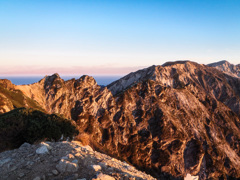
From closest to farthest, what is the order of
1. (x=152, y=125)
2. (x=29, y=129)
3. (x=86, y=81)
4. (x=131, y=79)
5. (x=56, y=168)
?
(x=56, y=168) < (x=29, y=129) < (x=152, y=125) < (x=86, y=81) < (x=131, y=79)

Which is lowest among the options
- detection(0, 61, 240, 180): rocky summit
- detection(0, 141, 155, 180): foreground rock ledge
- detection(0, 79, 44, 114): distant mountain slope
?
detection(0, 61, 240, 180): rocky summit

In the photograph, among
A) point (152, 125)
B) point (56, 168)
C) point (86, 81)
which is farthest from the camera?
point (86, 81)

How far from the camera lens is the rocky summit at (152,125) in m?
73.2

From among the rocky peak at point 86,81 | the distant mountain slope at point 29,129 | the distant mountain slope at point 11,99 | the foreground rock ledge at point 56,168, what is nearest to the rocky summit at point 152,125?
the rocky peak at point 86,81

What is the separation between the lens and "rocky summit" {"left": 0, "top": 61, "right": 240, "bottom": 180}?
7319 centimetres

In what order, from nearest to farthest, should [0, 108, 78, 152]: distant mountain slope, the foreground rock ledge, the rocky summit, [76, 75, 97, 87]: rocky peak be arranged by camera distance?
the foreground rock ledge < [0, 108, 78, 152]: distant mountain slope < the rocky summit < [76, 75, 97, 87]: rocky peak

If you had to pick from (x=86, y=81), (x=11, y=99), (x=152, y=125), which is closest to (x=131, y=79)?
(x=86, y=81)

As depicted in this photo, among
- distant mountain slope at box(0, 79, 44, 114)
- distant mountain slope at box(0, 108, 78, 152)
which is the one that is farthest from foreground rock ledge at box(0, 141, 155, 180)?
distant mountain slope at box(0, 79, 44, 114)

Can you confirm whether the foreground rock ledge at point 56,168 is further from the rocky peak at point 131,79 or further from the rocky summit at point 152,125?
the rocky peak at point 131,79

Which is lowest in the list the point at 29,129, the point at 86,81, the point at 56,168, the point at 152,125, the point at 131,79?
the point at 152,125

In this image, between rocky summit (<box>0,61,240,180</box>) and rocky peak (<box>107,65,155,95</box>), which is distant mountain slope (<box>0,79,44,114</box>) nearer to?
rocky summit (<box>0,61,240,180</box>)

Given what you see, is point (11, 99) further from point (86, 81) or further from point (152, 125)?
point (152, 125)

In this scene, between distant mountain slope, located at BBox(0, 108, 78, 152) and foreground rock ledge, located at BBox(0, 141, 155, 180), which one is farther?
distant mountain slope, located at BBox(0, 108, 78, 152)

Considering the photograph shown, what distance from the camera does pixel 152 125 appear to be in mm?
86750
